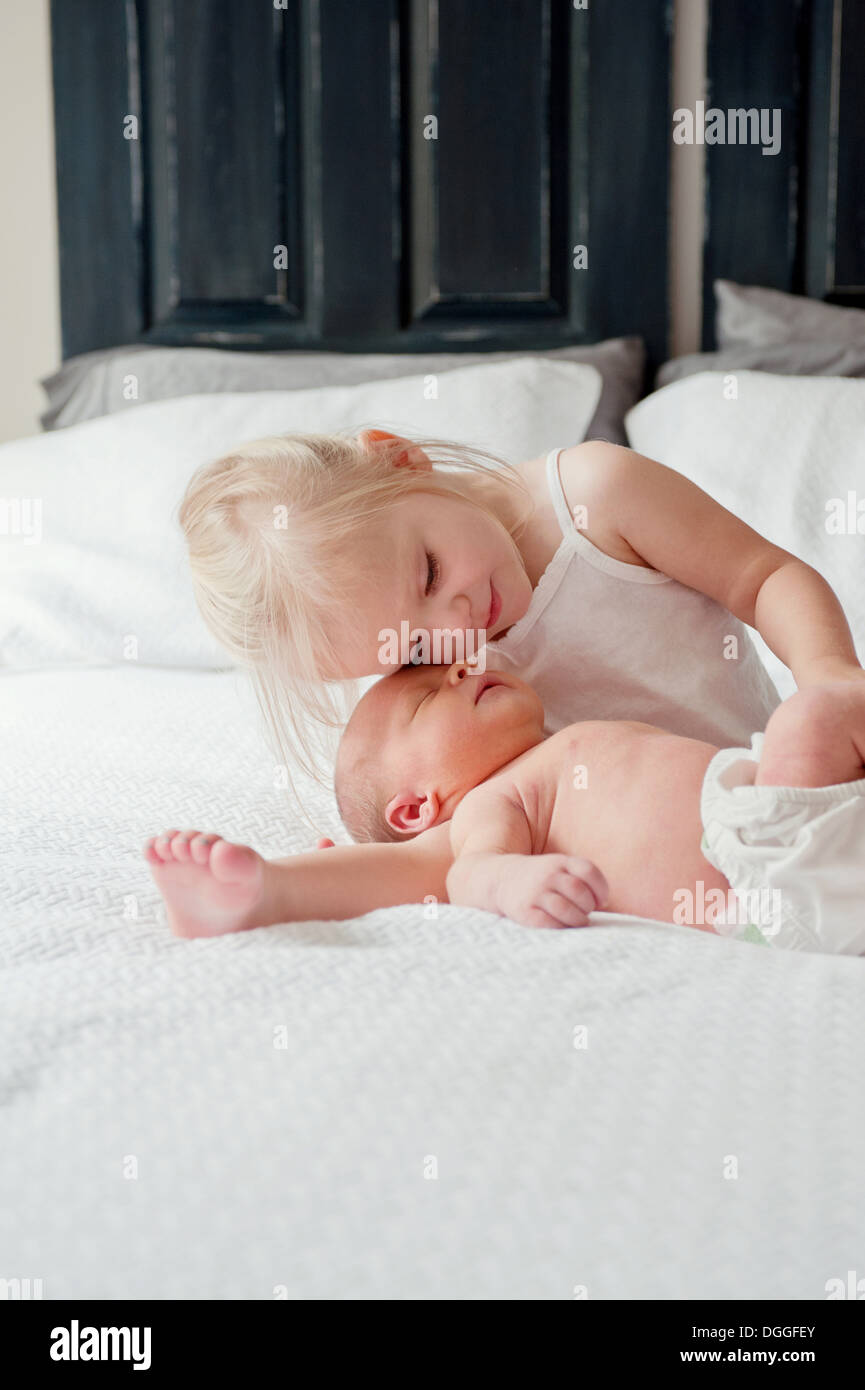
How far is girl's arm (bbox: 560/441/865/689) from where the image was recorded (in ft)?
3.51

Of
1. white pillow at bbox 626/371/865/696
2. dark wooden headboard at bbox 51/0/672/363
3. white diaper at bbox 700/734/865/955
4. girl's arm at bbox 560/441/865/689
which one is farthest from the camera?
dark wooden headboard at bbox 51/0/672/363

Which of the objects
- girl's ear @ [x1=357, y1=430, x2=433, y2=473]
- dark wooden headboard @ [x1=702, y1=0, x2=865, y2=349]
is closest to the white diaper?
girl's ear @ [x1=357, y1=430, x2=433, y2=473]

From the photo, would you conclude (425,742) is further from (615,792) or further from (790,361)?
(790,361)

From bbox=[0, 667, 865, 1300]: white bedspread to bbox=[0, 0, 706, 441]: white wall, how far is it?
160 cm

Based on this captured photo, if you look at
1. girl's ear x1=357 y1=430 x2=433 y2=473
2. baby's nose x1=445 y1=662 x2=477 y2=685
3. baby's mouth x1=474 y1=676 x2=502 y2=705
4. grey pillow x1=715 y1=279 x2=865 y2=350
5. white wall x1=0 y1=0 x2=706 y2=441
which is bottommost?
baby's mouth x1=474 y1=676 x2=502 y2=705

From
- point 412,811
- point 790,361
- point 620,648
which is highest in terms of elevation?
point 790,361

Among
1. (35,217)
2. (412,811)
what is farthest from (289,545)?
(35,217)

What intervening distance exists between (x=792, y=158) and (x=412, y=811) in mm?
1517

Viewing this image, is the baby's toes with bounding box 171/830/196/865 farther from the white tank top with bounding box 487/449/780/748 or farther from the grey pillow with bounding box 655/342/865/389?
the grey pillow with bounding box 655/342/865/389

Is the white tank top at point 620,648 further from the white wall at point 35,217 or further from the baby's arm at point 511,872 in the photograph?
the white wall at point 35,217

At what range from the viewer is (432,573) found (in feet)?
3.22
